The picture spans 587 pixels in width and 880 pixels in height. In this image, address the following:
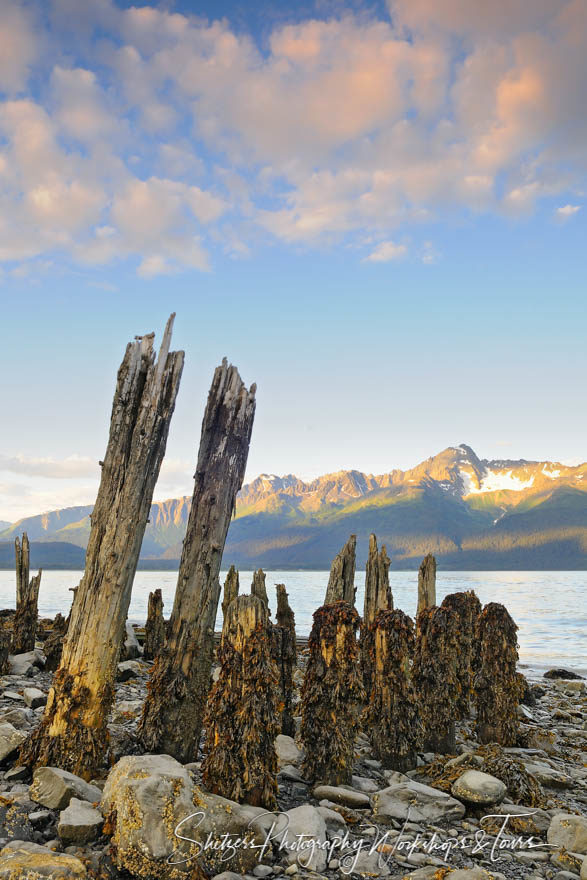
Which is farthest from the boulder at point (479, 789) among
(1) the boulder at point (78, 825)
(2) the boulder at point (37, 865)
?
(2) the boulder at point (37, 865)

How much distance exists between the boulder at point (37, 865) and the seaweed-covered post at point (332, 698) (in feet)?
12.2

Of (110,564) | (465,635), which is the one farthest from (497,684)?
(110,564)

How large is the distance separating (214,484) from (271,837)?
4.50 metres

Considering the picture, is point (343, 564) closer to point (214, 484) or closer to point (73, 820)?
point (214, 484)

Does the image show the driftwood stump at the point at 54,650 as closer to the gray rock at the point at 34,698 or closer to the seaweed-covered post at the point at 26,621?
the seaweed-covered post at the point at 26,621

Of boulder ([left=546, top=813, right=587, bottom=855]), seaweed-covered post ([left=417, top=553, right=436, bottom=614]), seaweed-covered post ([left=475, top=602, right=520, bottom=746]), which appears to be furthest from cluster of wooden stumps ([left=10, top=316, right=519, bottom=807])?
seaweed-covered post ([left=417, top=553, right=436, bottom=614])

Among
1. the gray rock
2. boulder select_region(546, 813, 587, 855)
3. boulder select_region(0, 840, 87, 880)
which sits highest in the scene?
boulder select_region(0, 840, 87, 880)

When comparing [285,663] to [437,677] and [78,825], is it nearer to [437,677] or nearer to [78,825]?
[437,677]

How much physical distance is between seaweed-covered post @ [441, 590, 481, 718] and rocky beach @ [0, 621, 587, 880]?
6.78 feet

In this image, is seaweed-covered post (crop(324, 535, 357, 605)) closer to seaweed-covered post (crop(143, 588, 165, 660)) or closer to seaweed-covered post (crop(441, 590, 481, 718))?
seaweed-covered post (crop(441, 590, 481, 718))

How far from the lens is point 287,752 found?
8.77 m

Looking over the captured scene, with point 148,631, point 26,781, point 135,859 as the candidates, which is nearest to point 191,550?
point 26,781

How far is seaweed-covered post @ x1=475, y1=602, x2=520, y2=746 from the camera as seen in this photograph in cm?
1079

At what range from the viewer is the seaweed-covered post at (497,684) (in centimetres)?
1079
